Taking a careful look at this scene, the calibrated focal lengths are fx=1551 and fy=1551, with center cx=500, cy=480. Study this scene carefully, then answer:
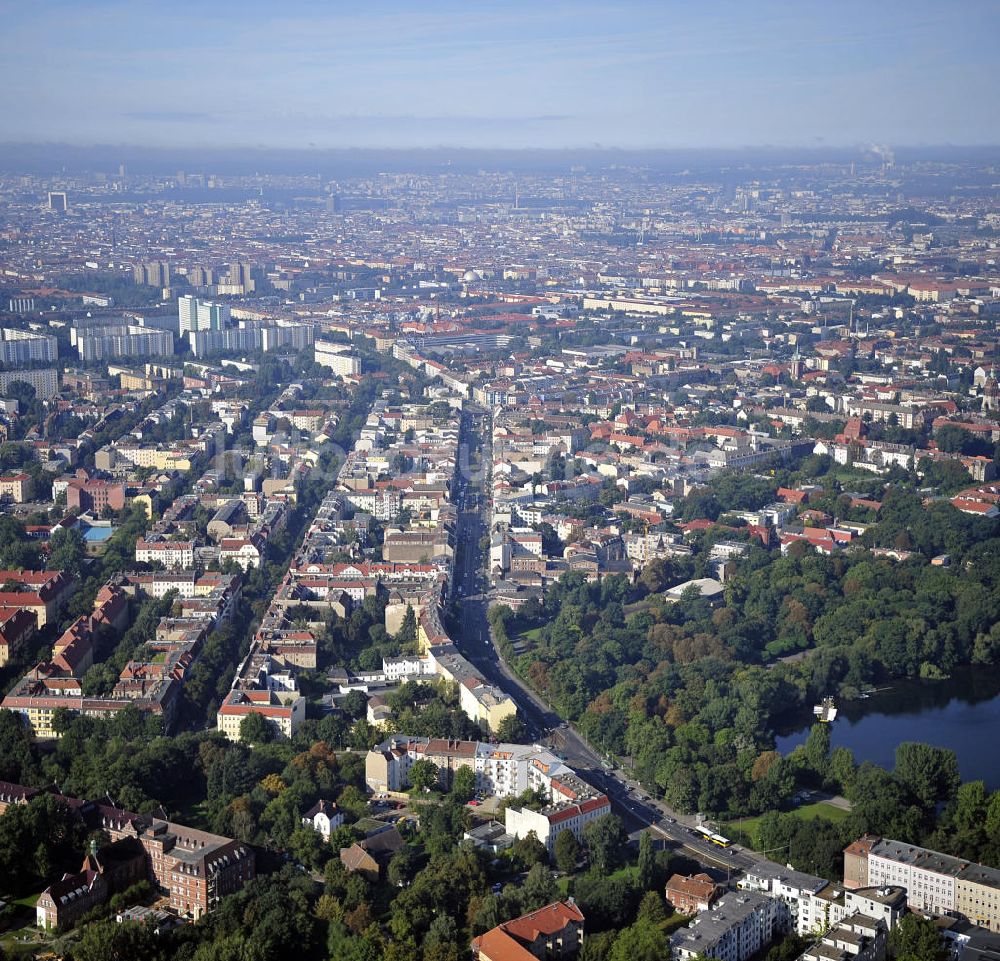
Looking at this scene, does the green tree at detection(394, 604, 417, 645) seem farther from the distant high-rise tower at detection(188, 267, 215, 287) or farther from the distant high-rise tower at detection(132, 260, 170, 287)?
the distant high-rise tower at detection(132, 260, 170, 287)

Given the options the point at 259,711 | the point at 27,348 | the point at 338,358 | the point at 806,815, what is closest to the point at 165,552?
the point at 259,711

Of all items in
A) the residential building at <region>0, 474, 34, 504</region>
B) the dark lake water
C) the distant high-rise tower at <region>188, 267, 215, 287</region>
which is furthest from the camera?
the distant high-rise tower at <region>188, 267, 215, 287</region>

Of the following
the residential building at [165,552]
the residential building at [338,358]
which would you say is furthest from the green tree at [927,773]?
the residential building at [338,358]

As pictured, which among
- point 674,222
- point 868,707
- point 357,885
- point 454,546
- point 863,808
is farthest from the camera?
point 674,222

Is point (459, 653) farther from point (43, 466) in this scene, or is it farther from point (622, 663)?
point (43, 466)

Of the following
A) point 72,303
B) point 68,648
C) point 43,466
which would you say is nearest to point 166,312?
point 72,303

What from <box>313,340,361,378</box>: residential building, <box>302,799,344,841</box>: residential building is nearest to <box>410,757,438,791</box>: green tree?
<box>302,799,344,841</box>: residential building
